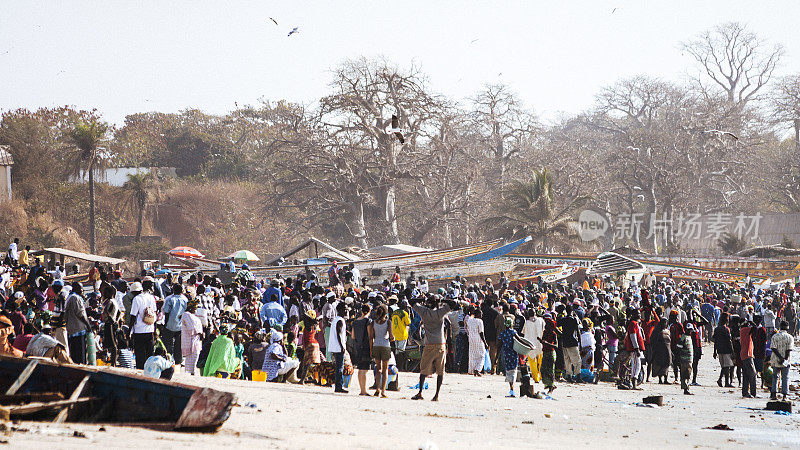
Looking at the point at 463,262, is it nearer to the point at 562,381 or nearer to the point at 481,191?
the point at 562,381

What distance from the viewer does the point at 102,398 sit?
9.53 meters

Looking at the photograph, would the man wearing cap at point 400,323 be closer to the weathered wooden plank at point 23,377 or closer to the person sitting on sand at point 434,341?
the person sitting on sand at point 434,341

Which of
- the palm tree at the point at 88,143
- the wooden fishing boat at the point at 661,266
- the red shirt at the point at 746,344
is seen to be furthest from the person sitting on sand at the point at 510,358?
the palm tree at the point at 88,143

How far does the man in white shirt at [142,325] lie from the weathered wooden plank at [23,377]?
314 centimetres

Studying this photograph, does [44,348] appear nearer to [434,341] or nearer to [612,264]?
[434,341]

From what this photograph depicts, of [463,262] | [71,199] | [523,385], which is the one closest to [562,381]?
[523,385]

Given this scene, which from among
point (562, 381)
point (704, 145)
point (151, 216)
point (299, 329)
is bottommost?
point (562, 381)

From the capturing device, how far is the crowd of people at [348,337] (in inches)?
508

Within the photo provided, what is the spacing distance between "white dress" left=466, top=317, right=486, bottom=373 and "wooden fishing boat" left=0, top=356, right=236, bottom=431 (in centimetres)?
781

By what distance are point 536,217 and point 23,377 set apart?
121ft

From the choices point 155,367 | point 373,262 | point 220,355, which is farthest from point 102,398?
point 373,262

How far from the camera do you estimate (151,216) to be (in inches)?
2175

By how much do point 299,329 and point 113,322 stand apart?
A: 11.0ft

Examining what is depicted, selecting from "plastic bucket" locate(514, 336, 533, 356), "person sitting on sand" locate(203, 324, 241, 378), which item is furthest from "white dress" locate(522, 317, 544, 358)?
"person sitting on sand" locate(203, 324, 241, 378)
